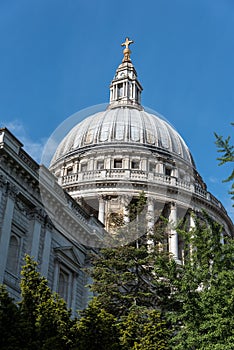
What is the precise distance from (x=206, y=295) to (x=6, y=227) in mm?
8504

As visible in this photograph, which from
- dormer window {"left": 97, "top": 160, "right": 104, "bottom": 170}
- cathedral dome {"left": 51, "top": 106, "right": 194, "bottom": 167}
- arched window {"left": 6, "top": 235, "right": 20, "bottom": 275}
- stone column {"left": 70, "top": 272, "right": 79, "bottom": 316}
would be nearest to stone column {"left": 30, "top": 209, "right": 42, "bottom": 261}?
arched window {"left": 6, "top": 235, "right": 20, "bottom": 275}

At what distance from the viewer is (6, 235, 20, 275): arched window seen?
22562mm

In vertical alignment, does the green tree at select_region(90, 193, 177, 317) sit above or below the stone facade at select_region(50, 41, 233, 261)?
Answer: below

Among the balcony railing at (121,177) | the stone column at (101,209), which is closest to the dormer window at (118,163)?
the balcony railing at (121,177)

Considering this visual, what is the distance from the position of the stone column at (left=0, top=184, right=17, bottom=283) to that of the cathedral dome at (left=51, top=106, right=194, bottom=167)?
112ft

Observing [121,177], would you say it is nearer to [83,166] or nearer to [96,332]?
[83,166]

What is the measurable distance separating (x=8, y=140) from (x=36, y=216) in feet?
12.2

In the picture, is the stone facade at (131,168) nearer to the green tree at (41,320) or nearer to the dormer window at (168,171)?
the dormer window at (168,171)

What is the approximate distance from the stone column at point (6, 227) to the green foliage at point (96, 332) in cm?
723

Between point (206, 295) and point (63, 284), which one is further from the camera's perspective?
point (63, 284)

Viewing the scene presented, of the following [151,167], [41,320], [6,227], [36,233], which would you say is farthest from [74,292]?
[151,167]

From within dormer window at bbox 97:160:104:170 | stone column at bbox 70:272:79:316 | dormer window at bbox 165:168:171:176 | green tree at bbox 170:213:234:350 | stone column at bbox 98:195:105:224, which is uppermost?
dormer window at bbox 165:168:171:176

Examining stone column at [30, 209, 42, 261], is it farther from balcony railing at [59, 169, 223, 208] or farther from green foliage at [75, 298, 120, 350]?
balcony railing at [59, 169, 223, 208]

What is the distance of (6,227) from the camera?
22.2 metres
